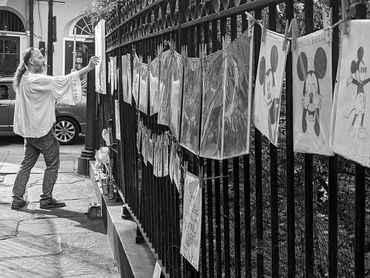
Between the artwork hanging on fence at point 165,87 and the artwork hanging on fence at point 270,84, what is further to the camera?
the artwork hanging on fence at point 165,87

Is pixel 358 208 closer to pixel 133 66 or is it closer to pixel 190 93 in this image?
pixel 190 93

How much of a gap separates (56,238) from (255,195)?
12.4ft

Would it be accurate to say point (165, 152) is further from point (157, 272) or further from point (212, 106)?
point (212, 106)

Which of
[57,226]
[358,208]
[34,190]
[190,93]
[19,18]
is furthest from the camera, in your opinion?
[19,18]

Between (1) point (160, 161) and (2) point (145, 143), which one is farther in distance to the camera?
(2) point (145, 143)

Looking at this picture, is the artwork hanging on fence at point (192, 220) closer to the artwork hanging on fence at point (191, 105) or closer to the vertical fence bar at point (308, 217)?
the artwork hanging on fence at point (191, 105)

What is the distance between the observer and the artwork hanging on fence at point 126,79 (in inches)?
179

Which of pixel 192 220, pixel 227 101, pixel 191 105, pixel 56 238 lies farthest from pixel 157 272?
pixel 56 238

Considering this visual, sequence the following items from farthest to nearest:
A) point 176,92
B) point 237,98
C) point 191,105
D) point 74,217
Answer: point 74,217 < point 176,92 < point 191,105 < point 237,98

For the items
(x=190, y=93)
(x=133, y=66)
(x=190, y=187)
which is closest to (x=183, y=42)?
(x=190, y=93)

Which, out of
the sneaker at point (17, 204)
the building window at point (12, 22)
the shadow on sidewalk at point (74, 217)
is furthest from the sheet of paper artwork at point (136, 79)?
the building window at point (12, 22)

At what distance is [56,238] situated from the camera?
5.66 m

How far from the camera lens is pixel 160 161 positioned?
3439 mm

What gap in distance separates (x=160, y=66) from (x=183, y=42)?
44 cm
